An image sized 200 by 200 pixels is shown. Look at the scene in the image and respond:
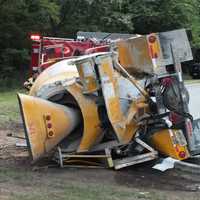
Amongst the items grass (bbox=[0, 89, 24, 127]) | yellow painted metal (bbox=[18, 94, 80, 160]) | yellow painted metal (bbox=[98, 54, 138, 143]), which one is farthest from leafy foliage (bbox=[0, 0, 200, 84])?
yellow painted metal (bbox=[98, 54, 138, 143])

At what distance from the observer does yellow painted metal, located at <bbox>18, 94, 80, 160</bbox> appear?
26.9 ft

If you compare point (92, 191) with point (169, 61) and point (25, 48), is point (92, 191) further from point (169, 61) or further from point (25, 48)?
point (25, 48)

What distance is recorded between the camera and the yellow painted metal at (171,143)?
8.47 meters

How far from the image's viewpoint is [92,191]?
7.07 m

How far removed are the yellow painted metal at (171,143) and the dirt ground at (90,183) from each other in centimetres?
26

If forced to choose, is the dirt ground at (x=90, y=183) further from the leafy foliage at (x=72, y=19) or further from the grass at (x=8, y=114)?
the leafy foliage at (x=72, y=19)

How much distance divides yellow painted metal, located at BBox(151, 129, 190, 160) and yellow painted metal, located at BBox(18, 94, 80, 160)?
114 cm

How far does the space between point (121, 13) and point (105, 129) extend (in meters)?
26.0

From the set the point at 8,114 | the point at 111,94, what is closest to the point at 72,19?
the point at 8,114

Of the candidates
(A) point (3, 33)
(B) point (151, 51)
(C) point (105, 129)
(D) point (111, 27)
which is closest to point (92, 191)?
(C) point (105, 129)

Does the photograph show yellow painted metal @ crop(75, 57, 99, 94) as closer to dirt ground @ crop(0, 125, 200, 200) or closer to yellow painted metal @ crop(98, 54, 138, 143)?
yellow painted metal @ crop(98, 54, 138, 143)

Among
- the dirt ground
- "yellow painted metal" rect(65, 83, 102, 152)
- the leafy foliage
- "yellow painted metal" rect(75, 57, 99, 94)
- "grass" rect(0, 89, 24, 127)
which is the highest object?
the leafy foliage

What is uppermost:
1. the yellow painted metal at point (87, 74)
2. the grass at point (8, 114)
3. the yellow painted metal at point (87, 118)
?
the yellow painted metal at point (87, 74)

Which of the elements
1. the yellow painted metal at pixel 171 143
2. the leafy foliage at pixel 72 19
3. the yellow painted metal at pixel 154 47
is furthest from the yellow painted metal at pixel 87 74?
the leafy foliage at pixel 72 19
